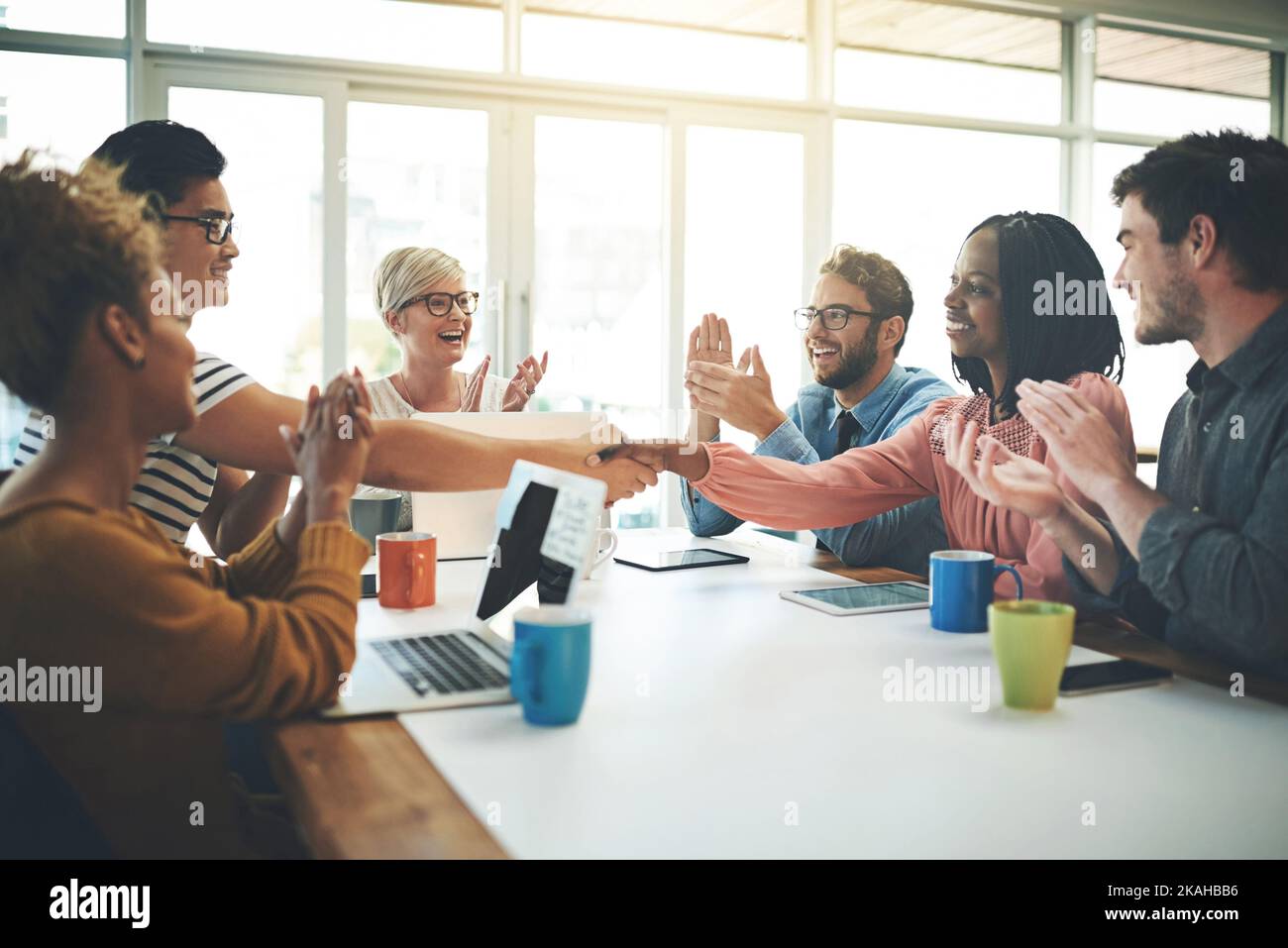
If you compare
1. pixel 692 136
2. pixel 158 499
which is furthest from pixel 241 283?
pixel 158 499

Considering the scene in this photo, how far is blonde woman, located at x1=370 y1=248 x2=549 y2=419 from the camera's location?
3166 millimetres

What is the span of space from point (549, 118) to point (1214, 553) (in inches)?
152

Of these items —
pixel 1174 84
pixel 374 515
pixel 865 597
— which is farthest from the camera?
pixel 1174 84

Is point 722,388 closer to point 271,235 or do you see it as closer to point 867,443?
point 867,443

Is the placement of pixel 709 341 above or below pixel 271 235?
below

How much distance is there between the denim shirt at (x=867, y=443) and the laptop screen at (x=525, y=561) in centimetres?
83

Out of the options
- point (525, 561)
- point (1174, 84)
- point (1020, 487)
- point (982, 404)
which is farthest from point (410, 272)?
point (1174, 84)

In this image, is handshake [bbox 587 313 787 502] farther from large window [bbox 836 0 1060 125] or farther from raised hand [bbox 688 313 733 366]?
large window [bbox 836 0 1060 125]

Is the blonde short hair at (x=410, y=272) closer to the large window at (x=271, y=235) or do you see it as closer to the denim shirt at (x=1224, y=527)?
the large window at (x=271, y=235)

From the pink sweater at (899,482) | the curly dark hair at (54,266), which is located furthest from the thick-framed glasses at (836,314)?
the curly dark hair at (54,266)

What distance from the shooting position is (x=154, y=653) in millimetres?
983

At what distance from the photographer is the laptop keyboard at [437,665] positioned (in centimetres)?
125

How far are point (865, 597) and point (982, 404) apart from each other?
0.66 m

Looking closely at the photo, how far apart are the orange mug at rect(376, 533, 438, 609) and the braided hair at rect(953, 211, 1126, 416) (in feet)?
3.84
